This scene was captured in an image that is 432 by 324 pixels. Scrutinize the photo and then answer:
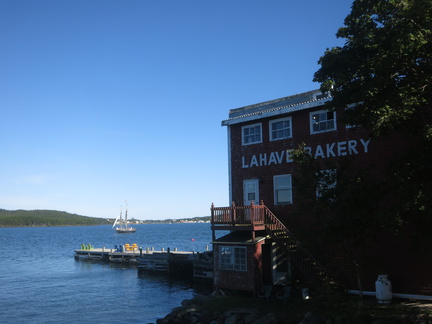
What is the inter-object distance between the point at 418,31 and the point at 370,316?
10764 mm

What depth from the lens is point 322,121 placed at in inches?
912

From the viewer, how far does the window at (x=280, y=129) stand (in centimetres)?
2455

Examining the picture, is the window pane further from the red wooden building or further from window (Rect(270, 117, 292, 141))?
window (Rect(270, 117, 292, 141))

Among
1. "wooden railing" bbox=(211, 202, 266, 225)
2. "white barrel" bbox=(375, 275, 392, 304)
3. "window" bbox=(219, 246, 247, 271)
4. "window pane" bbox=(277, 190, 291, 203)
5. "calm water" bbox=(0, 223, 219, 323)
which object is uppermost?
"window pane" bbox=(277, 190, 291, 203)

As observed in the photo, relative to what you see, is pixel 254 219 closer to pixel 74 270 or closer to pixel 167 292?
pixel 167 292

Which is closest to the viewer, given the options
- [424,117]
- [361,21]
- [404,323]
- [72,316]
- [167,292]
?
[404,323]

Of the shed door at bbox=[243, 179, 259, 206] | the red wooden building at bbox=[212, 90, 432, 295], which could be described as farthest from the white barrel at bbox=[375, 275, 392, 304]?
the shed door at bbox=[243, 179, 259, 206]

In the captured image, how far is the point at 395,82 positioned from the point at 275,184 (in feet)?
33.9

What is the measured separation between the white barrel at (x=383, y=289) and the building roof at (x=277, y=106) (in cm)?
917

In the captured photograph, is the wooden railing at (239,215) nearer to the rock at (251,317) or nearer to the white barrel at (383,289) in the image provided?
the rock at (251,317)

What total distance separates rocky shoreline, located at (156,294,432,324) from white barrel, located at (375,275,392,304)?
7.56ft

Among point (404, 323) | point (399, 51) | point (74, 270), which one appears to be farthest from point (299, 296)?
point (74, 270)

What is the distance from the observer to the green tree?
1429 centimetres

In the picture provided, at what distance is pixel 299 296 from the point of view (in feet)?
70.4
